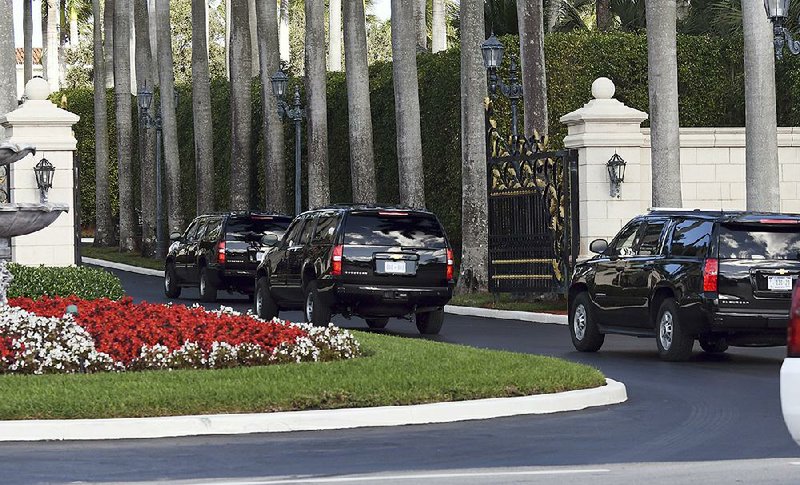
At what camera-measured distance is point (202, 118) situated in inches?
2135

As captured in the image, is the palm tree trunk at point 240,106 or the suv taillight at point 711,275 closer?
the suv taillight at point 711,275

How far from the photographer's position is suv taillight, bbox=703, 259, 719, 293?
785 inches

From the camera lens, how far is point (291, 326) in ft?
61.8

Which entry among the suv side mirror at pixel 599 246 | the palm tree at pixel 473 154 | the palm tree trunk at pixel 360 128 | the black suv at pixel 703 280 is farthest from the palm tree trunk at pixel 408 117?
the black suv at pixel 703 280

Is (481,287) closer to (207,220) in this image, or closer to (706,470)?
(207,220)

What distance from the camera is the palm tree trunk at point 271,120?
47469mm

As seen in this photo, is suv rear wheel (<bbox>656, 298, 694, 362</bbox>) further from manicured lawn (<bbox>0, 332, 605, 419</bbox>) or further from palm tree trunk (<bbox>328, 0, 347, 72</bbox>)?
palm tree trunk (<bbox>328, 0, 347, 72</bbox>)

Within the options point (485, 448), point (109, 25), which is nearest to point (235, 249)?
point (485, 448)

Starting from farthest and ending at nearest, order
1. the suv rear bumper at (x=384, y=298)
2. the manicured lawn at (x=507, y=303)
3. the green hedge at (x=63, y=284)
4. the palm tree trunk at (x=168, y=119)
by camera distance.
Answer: the palm tree trunk at (x=168, y=119) < the manicured lawn at (x=507, y=303) < the green hedge at (x=63, y=284) < the suv rear bumper at (x=384, y=298)

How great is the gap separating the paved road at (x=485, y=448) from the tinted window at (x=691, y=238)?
325 cm

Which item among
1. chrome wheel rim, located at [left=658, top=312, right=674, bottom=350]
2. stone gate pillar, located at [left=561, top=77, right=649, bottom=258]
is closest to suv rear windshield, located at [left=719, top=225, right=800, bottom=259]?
chrome wheel rim, located at [left=658, top=312, right=674, bottom=350]

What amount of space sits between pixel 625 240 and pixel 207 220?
57.9 ft

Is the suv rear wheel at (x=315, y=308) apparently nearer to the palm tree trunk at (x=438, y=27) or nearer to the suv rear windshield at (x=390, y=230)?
the suv rear windshield at (x=390, y=230)

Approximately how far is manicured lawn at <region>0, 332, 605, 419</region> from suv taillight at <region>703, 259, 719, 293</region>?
294 centimetres
